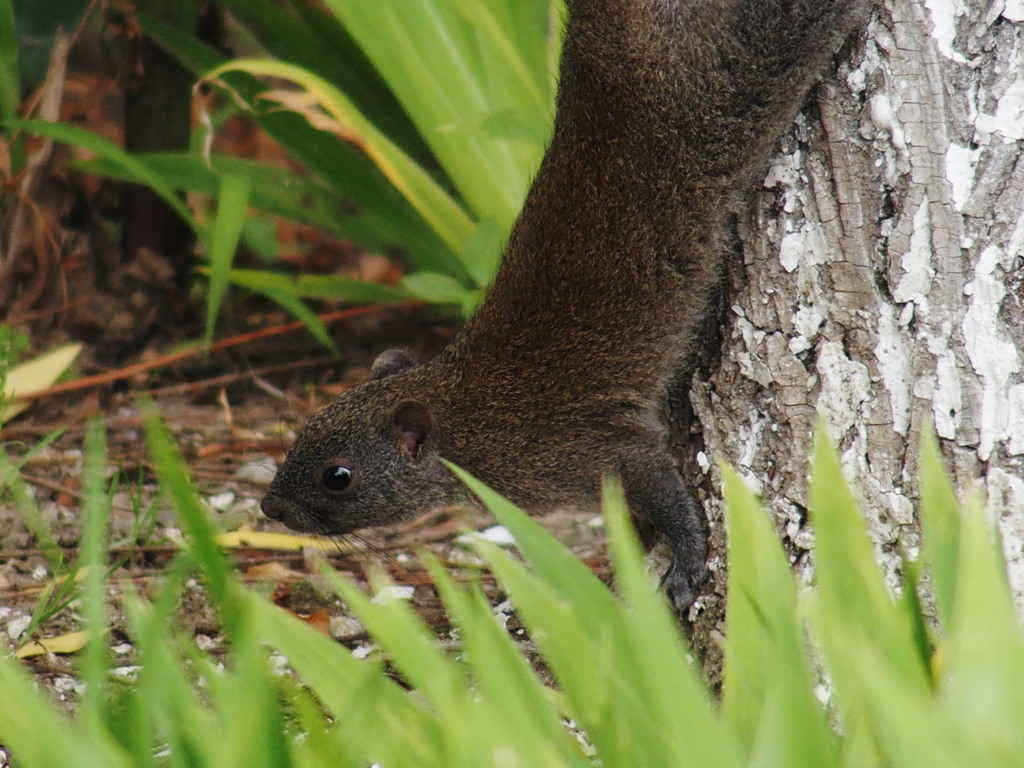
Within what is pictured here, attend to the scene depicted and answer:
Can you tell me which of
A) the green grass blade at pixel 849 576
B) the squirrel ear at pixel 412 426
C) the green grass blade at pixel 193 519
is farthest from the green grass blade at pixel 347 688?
the squirrel ear at pixel 412 426

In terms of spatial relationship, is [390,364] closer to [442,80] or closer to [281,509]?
[281,509]

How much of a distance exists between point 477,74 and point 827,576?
274 cm

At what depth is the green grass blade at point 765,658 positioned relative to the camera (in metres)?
1.27

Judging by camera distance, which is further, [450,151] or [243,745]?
[450,151]

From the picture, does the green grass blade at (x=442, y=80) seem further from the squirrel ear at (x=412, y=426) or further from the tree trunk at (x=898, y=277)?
the tree trunk at (x=898, y=277)

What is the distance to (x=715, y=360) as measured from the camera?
2.59 m

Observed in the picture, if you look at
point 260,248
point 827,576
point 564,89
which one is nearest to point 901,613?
point 827,576

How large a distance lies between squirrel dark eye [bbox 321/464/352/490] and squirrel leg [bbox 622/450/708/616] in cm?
82

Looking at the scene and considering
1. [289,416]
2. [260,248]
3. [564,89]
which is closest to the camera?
[564,89]

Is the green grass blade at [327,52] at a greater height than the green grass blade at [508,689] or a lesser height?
greater

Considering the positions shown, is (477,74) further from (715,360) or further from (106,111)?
(106,111)

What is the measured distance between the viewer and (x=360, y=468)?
10.6 ft

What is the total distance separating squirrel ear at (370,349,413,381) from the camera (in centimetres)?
352

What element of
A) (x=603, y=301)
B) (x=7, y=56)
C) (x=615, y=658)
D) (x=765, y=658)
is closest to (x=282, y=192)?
(x=7, y=56)
